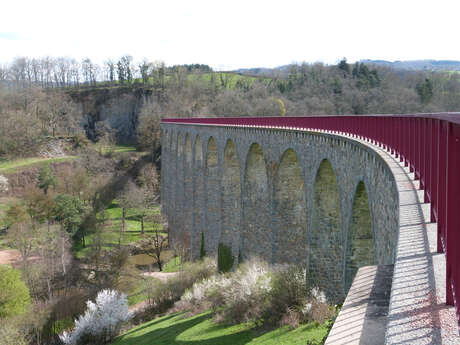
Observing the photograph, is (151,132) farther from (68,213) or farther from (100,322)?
(100,322)

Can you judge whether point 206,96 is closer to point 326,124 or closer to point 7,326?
point 7,326

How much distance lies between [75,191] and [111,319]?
29.1 meters

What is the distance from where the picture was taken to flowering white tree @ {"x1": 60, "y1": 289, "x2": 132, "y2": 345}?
24.1 meters

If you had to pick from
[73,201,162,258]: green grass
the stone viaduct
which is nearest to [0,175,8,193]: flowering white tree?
[73,201,162,258]: green grass

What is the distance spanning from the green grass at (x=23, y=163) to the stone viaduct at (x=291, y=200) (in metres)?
24.6

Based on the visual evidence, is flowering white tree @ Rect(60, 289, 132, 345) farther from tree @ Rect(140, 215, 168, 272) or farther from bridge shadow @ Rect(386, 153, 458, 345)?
bridge shadow @ Rect(386, 153, 458, 345)

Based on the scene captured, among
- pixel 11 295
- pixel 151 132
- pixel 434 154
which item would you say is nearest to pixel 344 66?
pixel 151 132

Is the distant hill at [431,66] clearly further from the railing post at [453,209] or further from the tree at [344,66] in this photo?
the railing post at [453,209]

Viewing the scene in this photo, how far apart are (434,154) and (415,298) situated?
2.12 metres

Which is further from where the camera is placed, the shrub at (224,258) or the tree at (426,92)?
the tree at (426,92)

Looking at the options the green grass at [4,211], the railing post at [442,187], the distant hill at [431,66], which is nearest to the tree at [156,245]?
the green grass at [4,211]

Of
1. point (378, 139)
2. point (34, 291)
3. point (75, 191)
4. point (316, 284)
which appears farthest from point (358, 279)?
point (75, 191)

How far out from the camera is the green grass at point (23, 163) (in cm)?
5553

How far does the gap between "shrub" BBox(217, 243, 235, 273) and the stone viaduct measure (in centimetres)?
35
